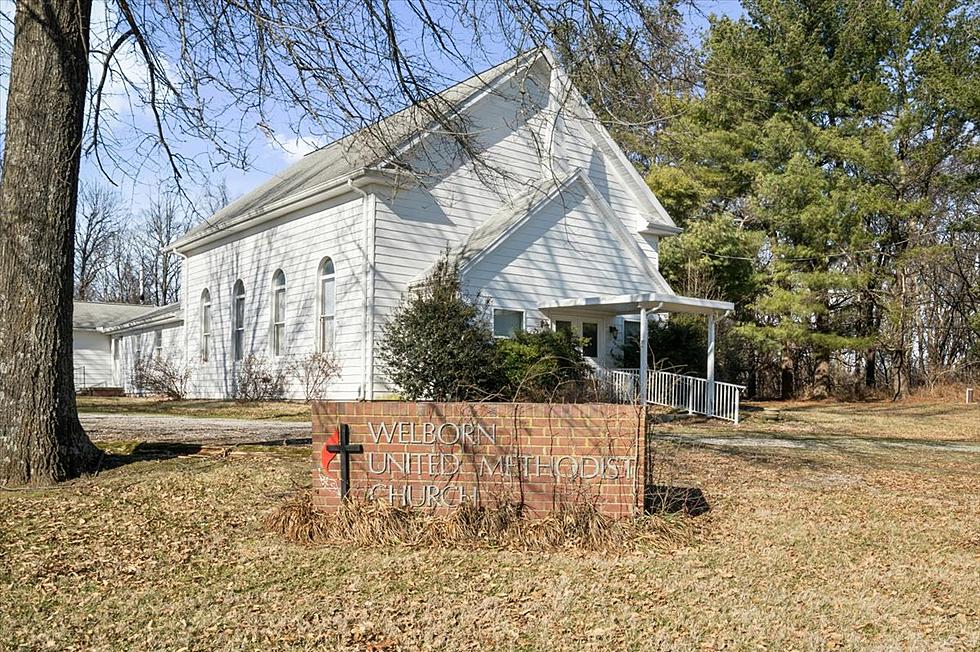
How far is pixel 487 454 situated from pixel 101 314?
39509 millimetres

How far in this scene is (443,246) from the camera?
20.1 meters

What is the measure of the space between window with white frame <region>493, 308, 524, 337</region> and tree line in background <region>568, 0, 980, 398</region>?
10305mm

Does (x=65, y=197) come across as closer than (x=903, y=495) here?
Yes

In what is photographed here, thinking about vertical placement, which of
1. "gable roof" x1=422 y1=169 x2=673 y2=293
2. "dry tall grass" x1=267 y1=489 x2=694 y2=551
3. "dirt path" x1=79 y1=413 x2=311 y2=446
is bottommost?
"dry tall grass" x1=267 y1=489 x2=694 y2=551

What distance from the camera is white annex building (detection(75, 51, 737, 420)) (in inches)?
751

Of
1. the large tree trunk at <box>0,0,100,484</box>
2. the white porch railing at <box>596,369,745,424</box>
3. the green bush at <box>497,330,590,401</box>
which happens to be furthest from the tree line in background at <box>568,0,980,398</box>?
the large tree trunk at <box>0,0,100,484</box>

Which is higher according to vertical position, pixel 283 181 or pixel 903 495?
pixel 283 181

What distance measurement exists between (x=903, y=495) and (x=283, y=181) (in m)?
20.5

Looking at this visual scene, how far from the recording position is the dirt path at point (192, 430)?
1227 cm

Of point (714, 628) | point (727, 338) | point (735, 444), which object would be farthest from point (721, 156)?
point (714, 628)

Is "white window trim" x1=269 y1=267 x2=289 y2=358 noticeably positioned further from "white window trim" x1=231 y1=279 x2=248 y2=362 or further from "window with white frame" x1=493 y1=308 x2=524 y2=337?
"window with white frame" x1=493 y1=308 x2=524 y2=337

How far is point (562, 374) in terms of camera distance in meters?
17.5

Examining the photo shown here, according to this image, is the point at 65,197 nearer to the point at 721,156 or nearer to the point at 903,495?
the point at 903,495

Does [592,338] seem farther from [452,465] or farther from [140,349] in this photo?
[140,349]
